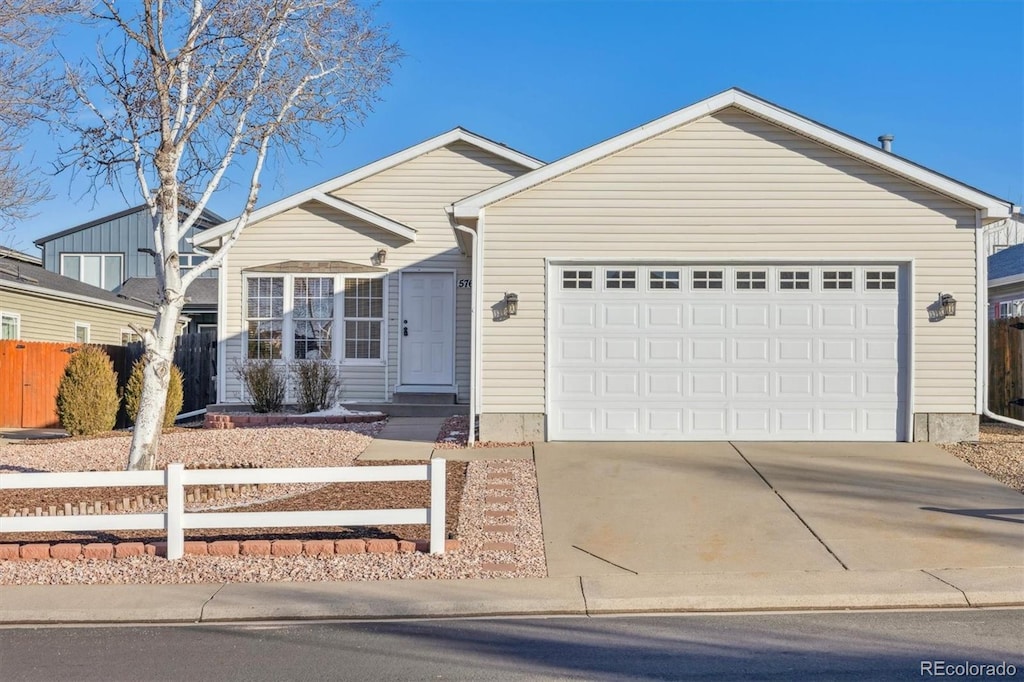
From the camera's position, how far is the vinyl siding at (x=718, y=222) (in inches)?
487

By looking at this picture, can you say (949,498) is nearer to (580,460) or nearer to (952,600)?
(952,600)

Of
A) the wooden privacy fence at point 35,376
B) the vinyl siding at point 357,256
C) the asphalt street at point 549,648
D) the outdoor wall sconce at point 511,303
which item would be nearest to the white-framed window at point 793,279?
the outdoor wall sconce at point 511,303

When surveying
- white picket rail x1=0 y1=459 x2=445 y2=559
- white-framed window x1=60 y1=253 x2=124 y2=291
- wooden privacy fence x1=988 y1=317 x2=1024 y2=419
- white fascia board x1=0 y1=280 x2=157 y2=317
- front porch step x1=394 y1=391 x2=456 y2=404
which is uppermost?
white-framed window x1=60 y1=253 x2=124 y2=291

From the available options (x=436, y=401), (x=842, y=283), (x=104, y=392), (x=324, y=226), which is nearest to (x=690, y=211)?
(x=842, y=283)

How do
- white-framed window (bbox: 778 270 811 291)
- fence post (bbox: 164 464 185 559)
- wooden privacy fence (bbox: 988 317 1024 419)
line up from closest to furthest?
fence post (bbox: 164 464 185 559)
white-framed window (bbox: 778 270 811 291)
wooden privacy fence (bbox: 988 317 1024 419)

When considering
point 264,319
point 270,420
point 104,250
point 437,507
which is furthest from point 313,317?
point 104,250

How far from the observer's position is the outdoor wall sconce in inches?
487

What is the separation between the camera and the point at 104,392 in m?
15.2

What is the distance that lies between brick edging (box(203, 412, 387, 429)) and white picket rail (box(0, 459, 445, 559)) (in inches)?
294

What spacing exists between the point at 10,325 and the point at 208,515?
15648 millimetres

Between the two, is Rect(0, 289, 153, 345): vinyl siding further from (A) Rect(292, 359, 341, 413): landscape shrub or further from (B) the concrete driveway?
(B) the concrete driveway

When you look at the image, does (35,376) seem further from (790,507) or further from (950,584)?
(950,584)

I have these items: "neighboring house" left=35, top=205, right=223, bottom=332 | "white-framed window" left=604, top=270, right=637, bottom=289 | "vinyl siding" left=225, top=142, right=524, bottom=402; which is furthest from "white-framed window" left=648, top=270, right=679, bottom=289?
"neighboring house" left=35, top=205, right=223, bottom=332

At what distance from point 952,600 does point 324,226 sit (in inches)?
521
